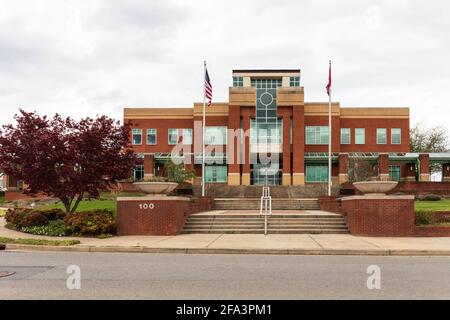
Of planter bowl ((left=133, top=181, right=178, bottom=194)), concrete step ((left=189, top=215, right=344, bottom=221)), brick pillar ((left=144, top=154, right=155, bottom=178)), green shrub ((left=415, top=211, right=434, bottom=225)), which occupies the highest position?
brick pillar ((left=144, top=154, right=155, bottom=178))

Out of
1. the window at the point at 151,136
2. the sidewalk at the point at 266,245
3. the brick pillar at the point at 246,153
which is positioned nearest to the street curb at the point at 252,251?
the sidewalk at the point at 266,245

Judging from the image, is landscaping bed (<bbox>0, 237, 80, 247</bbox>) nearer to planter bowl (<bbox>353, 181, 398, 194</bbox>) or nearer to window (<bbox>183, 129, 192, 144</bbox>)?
planter bowl (<bbox>353, 181, 398, 194</bbox>)

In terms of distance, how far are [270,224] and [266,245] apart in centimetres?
533

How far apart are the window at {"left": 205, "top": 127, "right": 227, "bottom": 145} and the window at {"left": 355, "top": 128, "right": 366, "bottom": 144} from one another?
1491 cm

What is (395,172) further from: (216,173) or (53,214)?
(53,214)

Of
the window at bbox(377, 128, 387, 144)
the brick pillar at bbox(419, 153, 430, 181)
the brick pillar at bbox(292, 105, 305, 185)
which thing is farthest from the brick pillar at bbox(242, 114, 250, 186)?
the brick pillar at bbox(419, 153, 430, 181)

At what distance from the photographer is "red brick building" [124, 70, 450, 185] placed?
5384cm

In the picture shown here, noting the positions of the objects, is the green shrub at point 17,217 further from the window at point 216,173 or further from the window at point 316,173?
the window at point 316,173

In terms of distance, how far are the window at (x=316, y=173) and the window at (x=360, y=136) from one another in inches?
209

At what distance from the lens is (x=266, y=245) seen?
16.6 metres

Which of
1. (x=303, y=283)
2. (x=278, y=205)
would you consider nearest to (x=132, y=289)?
(x=303, y=283)

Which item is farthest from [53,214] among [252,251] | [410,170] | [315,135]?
[410,170]

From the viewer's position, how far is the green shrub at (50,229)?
1973 cm
